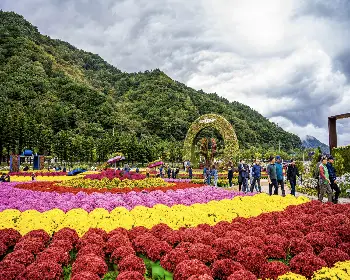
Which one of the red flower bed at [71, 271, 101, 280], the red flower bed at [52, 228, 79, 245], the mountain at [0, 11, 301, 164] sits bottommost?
the red flower bed at [71, 271, 101, 280]

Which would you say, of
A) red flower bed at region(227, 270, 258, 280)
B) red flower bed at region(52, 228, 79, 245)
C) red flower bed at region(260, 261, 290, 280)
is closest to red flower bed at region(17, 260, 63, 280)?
red flower bed at region(52, 228, 79, 245)

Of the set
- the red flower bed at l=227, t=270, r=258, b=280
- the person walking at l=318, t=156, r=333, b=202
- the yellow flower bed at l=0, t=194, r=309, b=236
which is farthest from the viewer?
the person walking at l=318, t=156, r=333, b=202

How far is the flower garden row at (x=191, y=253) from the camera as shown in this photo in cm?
375

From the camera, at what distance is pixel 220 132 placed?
3475 centimetres

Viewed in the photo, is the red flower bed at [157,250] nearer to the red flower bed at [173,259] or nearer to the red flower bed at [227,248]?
the red flower bed at [173,259]

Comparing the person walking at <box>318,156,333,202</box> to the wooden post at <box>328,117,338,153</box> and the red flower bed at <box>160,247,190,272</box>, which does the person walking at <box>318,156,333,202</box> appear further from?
the wooden post at <box>328,117,338,153</box>

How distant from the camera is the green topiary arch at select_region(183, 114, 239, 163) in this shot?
107ft

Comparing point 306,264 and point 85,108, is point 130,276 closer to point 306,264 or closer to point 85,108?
point 306,264

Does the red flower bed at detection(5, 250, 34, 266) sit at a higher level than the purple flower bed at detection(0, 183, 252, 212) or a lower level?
lower

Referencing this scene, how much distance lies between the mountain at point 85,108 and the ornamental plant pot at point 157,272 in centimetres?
4628

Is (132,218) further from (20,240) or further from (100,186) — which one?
(100,186)

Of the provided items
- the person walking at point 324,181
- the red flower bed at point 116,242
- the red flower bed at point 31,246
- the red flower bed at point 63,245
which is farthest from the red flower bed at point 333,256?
the person walking at point 324,181

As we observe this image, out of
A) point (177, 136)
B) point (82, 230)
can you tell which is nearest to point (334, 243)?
point (82, 230)

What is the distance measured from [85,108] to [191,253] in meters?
77.8
